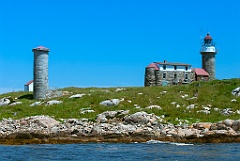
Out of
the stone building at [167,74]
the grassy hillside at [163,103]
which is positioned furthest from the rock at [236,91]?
the stone building at [167,74]

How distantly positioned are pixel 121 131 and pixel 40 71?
66.8ft

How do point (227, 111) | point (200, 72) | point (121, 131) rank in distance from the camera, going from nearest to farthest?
point (121, 131) → point (227, 111) → point (200, 72)

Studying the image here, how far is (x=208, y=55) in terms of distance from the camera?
64.9m

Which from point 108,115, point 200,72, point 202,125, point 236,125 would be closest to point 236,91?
point 236,125

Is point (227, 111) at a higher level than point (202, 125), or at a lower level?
higher

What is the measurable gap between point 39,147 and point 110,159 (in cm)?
625

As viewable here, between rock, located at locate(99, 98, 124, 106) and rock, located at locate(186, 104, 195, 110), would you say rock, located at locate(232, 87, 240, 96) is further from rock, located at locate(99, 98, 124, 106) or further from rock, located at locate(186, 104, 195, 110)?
rock, located at locate(99, 98, 124, 106)

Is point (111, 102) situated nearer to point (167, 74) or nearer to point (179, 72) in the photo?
point (167, 74)

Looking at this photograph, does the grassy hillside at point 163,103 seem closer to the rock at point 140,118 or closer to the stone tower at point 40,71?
the stone tower at point 40,71

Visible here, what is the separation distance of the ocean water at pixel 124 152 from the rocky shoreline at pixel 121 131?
154cm

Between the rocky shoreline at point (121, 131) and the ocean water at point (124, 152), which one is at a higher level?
the rocky shoreline at point (121, 131)

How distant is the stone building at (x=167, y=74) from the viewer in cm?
5741

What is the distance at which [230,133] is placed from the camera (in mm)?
26500

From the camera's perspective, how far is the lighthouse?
6444 cm
